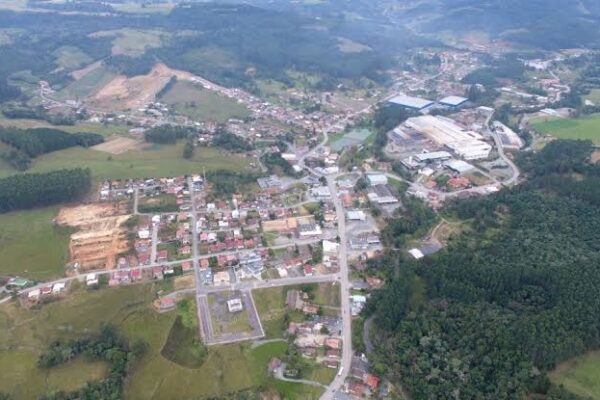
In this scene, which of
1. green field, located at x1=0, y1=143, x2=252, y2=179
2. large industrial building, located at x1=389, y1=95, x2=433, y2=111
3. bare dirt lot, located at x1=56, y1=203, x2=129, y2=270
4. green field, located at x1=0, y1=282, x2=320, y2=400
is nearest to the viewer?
green field, located at x1=0, y1=282, x2=320, y2=400

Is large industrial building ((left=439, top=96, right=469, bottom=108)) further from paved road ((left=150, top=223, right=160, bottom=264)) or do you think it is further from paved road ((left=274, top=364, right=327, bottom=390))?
paved road ((left=274, top=364, right=327, bottom=390))

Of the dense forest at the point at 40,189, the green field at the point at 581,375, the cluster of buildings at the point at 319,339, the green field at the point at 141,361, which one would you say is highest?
the dense forest at the point at 40,189

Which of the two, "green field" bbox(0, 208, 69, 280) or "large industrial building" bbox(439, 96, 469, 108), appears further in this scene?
"large industrial building" bbox(439, 96, 469, 108)

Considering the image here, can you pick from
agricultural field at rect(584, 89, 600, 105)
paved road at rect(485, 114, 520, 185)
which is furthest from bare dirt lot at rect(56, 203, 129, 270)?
agricultural field at rect(584, 89, 600, 105)

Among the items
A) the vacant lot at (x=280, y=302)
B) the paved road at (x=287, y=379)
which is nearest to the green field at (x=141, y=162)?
the vacant lot at (x=280, y=302)

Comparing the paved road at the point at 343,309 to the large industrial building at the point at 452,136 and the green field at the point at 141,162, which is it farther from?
the large industrial building at the point at 452,136

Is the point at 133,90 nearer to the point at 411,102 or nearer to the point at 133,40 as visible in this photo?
the point at 133,40
